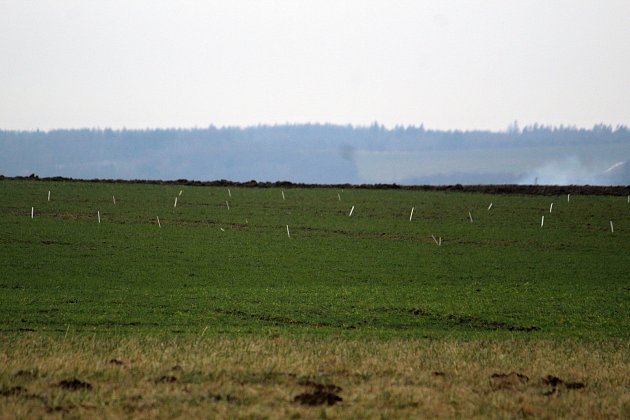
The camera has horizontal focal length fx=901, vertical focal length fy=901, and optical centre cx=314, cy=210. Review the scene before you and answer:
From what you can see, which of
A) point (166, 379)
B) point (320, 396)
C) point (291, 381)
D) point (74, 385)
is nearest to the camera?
point (320, 396)

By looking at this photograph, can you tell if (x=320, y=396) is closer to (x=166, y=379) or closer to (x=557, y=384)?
(x=166, y=379)

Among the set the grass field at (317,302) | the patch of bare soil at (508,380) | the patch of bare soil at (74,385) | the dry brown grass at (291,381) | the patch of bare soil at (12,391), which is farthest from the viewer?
the patch of bare soil at (508,380)

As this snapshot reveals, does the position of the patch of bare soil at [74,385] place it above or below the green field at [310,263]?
above

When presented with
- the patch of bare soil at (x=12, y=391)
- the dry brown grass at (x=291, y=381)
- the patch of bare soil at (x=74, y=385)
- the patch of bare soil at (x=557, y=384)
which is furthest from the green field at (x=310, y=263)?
the patch of bare soil at (x=12, y=391)

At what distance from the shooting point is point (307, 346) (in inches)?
786

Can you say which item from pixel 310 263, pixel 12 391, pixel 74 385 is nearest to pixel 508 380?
pixel 74 385

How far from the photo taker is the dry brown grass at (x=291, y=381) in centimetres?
1287

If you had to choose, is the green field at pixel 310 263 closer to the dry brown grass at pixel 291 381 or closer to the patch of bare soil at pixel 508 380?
the dry brown grass at pixel 291 381

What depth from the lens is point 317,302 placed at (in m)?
31.4

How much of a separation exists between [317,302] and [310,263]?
46.1ft

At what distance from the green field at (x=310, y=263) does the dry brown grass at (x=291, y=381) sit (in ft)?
17.7

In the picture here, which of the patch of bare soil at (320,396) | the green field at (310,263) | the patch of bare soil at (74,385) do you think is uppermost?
the patch of bare soil at (74,385)

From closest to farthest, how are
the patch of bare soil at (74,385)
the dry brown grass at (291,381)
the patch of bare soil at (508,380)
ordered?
the dry brown grass at (291,381), the patch of bare soil at (74,385), the patch of bare soil at (508,380)

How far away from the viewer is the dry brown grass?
12.9m
